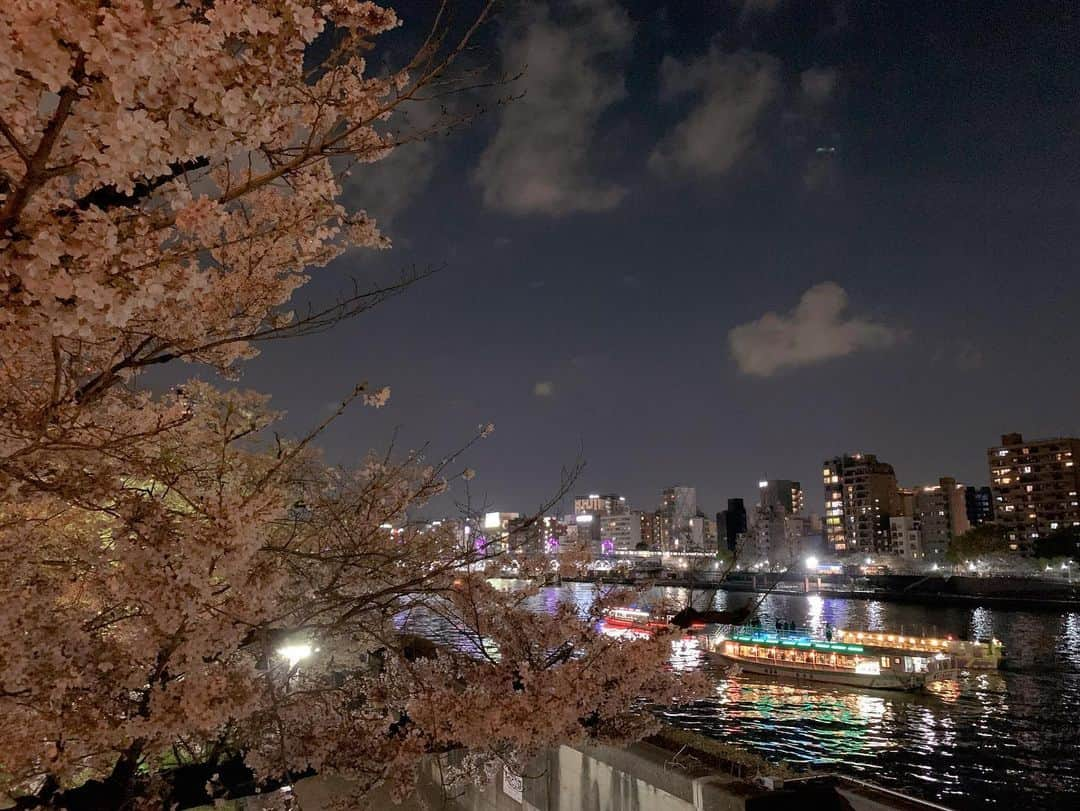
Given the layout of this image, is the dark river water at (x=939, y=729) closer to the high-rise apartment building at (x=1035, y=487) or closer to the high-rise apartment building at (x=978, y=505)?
the high-rise apartment building at (x=1035, y=487)

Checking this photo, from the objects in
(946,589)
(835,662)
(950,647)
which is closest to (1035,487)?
(946,589)

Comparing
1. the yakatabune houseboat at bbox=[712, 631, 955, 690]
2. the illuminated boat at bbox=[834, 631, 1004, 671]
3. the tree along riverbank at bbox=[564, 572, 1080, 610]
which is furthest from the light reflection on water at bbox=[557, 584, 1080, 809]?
the tree along riverbank at bbox=[564, 572, 1080, 610]

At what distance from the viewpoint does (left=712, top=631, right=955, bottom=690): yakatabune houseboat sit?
33281 millimetres

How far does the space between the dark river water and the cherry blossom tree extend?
15.4 m

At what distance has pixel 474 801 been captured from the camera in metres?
11.4

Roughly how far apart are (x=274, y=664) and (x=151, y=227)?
952 centimetres

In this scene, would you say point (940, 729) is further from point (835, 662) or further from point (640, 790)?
point (640, 790)

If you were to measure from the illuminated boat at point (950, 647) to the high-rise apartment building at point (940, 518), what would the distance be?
4227 inches

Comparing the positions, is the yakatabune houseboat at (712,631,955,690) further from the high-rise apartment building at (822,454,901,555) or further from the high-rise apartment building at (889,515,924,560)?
the high-rise apartment building at (822,454,901,555)

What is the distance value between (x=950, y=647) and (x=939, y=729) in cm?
1254

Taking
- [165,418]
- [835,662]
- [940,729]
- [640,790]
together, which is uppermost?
[165,418]

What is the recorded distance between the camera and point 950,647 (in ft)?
124

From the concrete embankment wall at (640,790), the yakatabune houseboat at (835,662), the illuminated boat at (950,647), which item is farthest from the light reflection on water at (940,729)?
the concrete embankment wall at (640,790)

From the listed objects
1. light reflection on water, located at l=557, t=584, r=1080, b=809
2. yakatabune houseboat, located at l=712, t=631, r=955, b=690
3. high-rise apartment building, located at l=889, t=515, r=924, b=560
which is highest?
high-rise apartment building, located at l=889, t=515, r=924, b=560
